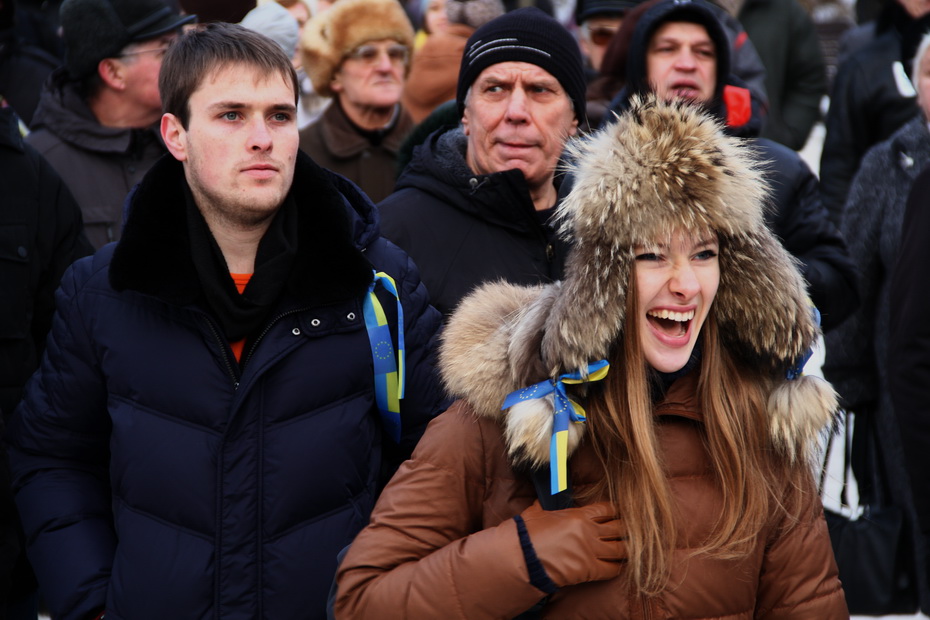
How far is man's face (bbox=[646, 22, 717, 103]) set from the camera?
4820 mm

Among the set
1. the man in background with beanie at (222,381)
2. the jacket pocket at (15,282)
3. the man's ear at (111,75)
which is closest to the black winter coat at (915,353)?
the man in background with beanie at (222,381)

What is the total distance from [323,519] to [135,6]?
301 cm

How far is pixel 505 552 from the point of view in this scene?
2500 mm

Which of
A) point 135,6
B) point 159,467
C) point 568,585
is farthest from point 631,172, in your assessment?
point 135,6

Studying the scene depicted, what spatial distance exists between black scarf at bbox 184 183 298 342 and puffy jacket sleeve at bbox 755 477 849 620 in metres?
1.31

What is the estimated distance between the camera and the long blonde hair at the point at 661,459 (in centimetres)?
257

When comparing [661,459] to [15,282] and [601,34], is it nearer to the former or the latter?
[15,282]

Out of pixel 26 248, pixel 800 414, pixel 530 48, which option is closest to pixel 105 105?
pixel 26 248

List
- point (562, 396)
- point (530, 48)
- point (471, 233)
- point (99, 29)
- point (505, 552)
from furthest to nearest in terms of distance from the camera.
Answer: point (99, 29), point (530, 48), point (471, 233), point (562, 396), point (505, 552)

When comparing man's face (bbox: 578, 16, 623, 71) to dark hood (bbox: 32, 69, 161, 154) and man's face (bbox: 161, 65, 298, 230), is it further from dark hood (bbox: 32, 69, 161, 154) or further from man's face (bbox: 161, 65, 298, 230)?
man's face (bbox: 161, 65, 298, 230)

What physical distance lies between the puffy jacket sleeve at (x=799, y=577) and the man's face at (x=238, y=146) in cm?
146

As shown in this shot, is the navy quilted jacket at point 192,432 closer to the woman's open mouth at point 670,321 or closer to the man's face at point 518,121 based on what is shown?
the woman's open mouth at point 670,321

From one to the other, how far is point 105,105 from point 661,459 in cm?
343

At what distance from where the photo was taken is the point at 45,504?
3.16 metres
